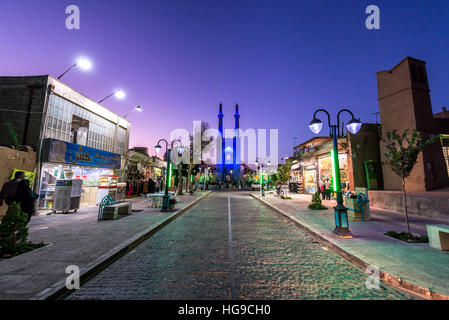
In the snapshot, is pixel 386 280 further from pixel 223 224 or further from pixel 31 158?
pixel 31 158

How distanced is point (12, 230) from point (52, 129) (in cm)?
804

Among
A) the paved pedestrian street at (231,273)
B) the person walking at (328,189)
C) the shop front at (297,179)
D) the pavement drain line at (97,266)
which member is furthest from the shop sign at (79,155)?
the shop front at (297,179)

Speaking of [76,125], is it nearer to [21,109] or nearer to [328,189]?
[21,109]

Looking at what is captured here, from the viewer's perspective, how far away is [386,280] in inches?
132

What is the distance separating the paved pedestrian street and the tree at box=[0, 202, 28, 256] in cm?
260

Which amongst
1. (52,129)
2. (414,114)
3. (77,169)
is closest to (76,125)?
(52,129)

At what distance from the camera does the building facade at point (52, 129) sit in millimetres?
9375

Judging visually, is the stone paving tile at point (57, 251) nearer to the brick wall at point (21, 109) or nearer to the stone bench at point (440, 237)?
the brick wall at point (21, 109)

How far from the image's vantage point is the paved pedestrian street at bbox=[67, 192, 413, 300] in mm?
2912

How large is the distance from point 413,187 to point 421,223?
5.48 meters

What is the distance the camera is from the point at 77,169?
12008mm

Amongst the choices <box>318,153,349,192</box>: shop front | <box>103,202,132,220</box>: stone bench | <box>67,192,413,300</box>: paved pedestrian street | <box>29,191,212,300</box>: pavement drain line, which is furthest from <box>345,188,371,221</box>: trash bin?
<box>103,202,132,220</box>: stone bench

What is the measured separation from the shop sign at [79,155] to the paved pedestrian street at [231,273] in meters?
8.46

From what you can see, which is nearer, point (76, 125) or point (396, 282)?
point (396, 282)
